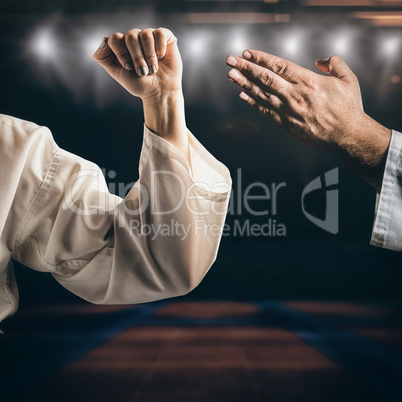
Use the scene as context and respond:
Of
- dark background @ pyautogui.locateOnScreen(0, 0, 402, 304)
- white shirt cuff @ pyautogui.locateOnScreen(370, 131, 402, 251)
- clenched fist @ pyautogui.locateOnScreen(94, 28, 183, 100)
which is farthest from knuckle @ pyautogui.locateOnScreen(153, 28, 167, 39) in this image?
dark background @ pyautogui.locateOnScreen(0, 0, 402, 304)

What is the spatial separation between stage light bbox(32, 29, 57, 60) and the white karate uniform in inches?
80.3

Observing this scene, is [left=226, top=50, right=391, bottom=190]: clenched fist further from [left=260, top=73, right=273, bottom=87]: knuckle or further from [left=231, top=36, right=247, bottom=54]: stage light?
[left=231, top=36, right=247, bottom=54]: stage light

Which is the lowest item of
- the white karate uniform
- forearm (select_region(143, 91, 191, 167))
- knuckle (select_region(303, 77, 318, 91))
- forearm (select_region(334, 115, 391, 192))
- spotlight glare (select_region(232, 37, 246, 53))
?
the white karate uniform

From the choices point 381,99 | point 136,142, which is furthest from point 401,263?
point 136,142

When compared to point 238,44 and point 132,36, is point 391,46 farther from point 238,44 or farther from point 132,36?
point 132,36

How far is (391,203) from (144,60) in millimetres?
431

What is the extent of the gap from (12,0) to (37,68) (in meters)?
0.62

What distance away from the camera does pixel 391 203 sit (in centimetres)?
51

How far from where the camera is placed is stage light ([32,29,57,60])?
2157 mm

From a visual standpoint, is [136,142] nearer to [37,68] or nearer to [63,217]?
[37,68]

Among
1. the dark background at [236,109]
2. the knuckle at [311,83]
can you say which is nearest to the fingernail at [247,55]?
the knuckle at [311,83]

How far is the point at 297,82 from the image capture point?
0.60 metres

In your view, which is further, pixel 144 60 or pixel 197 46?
pixel 197 46

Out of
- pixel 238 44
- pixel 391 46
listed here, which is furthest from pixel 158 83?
pixel 391 46
